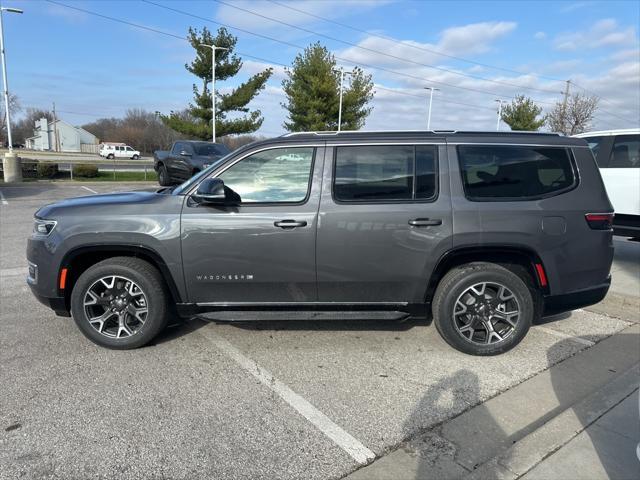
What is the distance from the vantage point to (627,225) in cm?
729

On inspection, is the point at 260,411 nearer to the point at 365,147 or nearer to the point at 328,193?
the point at 328,193

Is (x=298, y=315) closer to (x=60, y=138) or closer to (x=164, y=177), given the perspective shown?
(x=164, y=177)

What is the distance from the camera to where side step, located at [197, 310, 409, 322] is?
3812 mm

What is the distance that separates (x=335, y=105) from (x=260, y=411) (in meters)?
35.7

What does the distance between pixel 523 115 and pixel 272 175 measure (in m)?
43.9

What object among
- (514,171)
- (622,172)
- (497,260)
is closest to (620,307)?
(497,260)

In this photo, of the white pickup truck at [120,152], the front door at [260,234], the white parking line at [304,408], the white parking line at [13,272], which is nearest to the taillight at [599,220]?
the front door at [260,234]

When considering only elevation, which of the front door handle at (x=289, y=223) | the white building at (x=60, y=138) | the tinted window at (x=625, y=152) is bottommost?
the front door handle at (x=289, y=223)

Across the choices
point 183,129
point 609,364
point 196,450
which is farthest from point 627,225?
point 183,129

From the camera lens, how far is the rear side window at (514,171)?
3.88 m

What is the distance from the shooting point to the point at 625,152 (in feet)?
24.4

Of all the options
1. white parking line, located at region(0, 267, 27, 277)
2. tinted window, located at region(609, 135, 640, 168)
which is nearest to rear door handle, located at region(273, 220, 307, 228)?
white parking line, located at region(0, 267, 27, 277)

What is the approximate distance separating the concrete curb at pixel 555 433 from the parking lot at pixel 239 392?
0.47 metres

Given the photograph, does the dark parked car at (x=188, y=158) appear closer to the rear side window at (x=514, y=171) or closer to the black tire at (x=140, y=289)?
the black tire at (x=140, y=289)
